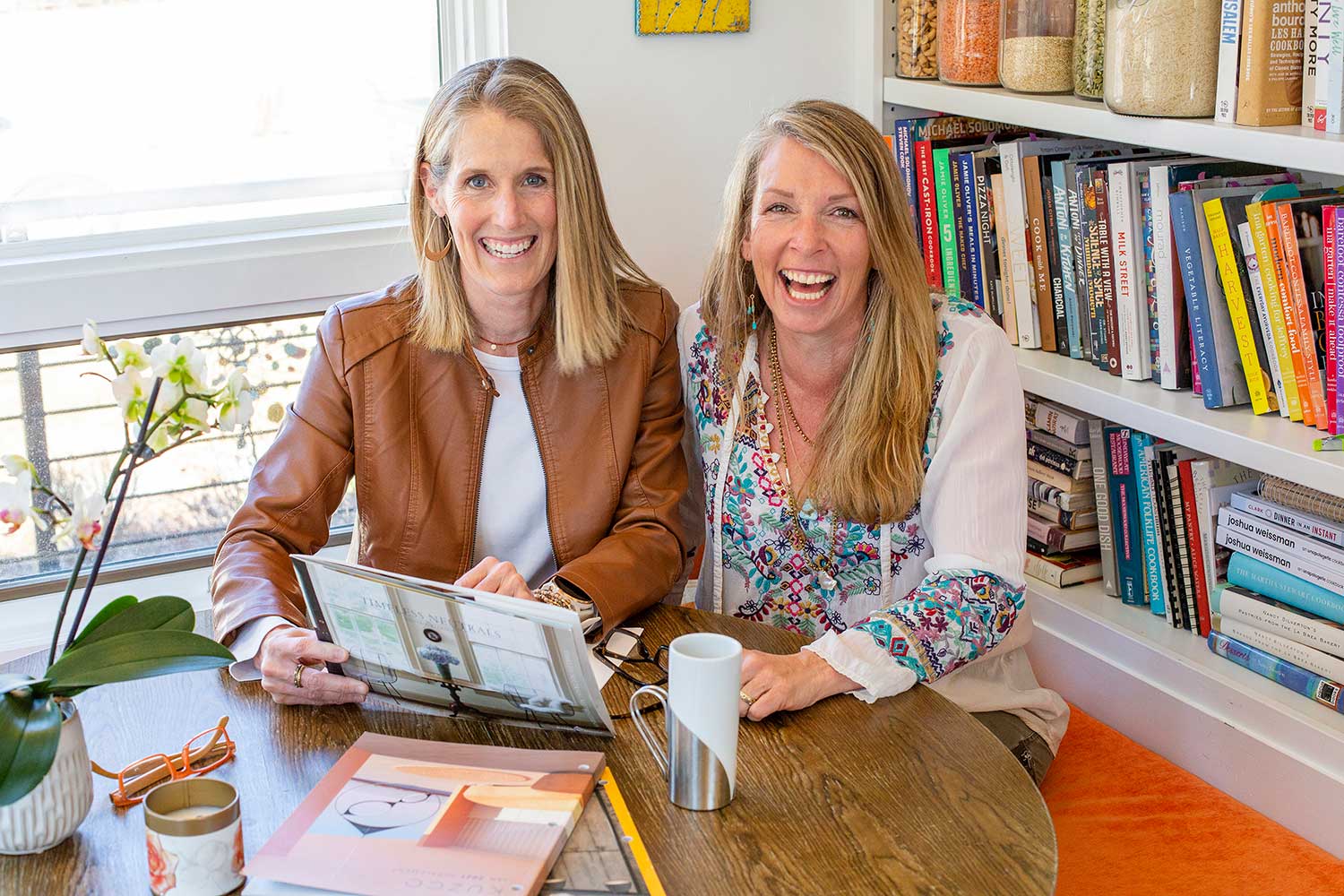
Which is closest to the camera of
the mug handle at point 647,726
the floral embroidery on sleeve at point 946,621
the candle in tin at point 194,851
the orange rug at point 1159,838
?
the candle in tin at point 194,851

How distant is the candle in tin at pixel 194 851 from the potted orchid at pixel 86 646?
0.10m

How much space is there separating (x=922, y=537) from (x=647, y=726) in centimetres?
59

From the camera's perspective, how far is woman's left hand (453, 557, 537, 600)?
152cm

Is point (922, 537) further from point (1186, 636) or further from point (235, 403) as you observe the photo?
point (235, 403)

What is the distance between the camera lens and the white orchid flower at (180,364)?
1119 millimetres

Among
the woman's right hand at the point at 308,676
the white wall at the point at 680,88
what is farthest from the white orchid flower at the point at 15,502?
the white wall at the point at 680,88

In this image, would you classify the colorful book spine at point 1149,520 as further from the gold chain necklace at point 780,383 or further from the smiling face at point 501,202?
the smiling face at point 501,202

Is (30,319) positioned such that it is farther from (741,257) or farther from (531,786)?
(531,786)

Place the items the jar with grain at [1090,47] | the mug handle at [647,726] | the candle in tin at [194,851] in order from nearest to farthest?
1. the candle in tin at [194,851]
2. the mug handle at [647,726]
3. the jar with grain at [1090,47]

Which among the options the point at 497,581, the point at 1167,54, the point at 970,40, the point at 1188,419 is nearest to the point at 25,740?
the point at 497,581

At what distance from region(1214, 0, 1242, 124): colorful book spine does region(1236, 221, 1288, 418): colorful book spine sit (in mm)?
169

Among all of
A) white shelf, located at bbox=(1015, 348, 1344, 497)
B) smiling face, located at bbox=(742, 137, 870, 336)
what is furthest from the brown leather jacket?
white shelf, located at bbox=(1015, 348, 1344, 497)

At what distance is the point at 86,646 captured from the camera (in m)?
1.14

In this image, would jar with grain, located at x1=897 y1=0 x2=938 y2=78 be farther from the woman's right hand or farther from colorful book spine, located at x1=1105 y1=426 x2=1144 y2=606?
the woman's right hand
